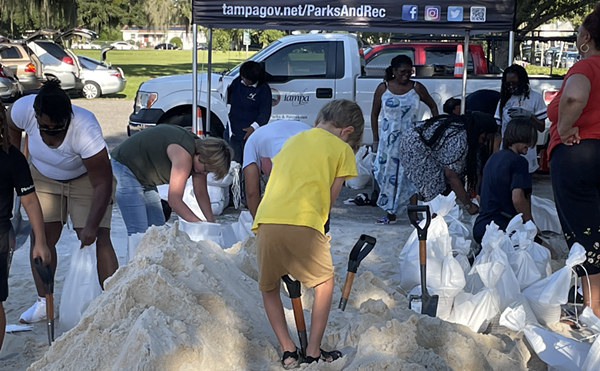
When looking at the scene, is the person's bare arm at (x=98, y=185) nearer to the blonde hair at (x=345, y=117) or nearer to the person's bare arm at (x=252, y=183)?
the person's bare arm at (x=252, y=183)

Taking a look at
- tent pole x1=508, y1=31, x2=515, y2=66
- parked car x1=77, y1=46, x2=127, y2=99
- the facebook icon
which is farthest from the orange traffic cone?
parked car x1=77, y1=46, x2=127, y2=99

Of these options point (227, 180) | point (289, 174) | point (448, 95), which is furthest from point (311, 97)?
point (289, 174)

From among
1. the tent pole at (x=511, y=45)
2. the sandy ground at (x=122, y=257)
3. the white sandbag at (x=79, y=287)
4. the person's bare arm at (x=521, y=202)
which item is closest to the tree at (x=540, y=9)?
the sandy ground at (x=122, y=257)

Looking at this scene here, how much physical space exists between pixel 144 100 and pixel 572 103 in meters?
6.96

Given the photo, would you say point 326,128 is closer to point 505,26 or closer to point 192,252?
point 192,252

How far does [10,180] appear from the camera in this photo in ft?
11.7

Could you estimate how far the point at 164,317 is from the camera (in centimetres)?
318

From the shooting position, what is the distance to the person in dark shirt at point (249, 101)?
25.8 feet

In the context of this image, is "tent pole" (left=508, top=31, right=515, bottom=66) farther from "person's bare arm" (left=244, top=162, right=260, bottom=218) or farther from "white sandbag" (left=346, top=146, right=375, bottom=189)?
"person's bare arm" (left=244, top=162, right=260, bottom=218)

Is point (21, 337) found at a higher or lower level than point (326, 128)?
lower

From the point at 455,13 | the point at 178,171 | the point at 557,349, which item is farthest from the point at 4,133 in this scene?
the point at 455,13

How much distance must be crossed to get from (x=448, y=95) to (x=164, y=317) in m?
7.06

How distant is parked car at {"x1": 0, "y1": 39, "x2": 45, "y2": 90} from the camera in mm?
18828

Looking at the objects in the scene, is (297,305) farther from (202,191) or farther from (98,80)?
(98,80)
